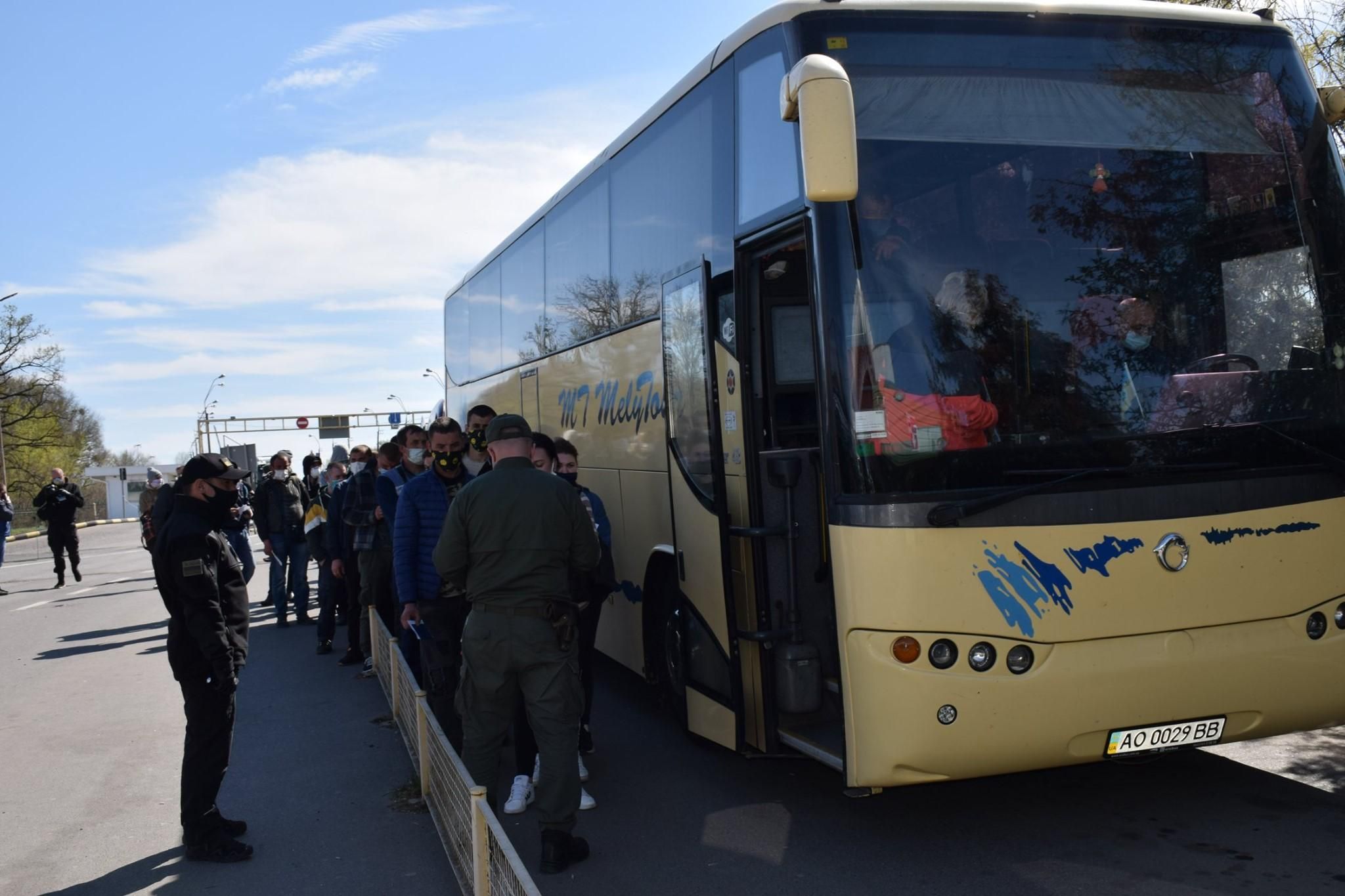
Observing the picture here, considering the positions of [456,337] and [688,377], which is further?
[456,337]

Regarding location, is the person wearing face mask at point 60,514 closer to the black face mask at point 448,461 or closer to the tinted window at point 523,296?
the tinted window at point 523,296

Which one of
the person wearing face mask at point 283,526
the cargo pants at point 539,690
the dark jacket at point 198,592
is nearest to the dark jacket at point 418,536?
the dark jacket at point 198,592

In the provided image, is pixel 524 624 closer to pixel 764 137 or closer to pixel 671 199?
pixel 764 137

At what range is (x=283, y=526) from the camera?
559 inches

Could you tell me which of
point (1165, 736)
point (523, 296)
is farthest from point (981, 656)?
point (523, 296)

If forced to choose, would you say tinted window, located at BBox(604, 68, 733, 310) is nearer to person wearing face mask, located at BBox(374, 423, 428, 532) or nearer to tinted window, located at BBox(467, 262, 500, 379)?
person wearing face mask, located at BBox(374, 423, 428, 532)

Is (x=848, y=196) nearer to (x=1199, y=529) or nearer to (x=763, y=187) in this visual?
(x=763, y=187)

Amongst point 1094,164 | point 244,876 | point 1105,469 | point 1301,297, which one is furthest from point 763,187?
point 244,876

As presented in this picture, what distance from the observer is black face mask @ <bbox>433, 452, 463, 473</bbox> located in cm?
751

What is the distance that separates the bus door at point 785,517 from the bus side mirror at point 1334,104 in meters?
2.67

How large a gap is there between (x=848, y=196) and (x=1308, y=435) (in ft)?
7.88

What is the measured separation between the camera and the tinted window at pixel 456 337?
14.8 m

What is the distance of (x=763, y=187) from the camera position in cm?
579

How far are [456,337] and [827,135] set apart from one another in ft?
37.2
